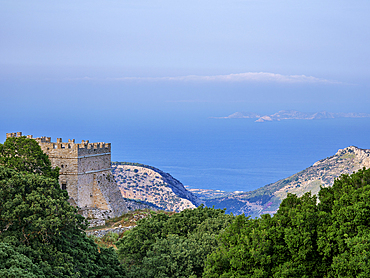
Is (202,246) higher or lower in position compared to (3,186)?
lower

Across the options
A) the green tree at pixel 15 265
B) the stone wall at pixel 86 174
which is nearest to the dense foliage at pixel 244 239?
the green tree at pixel 15 265

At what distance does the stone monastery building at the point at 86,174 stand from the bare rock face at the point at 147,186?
21.4 meters

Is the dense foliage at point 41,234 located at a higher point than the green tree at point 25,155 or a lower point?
lower

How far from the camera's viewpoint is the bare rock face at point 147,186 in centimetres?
5467

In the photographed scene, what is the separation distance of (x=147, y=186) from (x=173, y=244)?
3855 centimetres

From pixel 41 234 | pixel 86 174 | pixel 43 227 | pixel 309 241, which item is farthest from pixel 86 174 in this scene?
pixel 309 241

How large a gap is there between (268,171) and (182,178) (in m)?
Result: 34.1

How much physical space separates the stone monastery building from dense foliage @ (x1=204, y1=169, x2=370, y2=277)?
1707 cm

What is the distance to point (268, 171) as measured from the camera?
151 meters

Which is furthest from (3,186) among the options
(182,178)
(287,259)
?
(182,178)

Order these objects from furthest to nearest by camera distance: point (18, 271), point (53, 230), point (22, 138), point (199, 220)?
point (22, 138) < point (199, 220) < point (53, 230) < point (18, 271)

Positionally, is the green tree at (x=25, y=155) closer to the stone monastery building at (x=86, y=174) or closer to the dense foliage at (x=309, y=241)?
the stone monastery building at (x=86, y=174)

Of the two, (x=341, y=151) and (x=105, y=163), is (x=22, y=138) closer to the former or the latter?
(x=105, y=163)

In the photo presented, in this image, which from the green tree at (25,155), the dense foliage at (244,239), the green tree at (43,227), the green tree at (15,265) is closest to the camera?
the green tree at (15,265)
